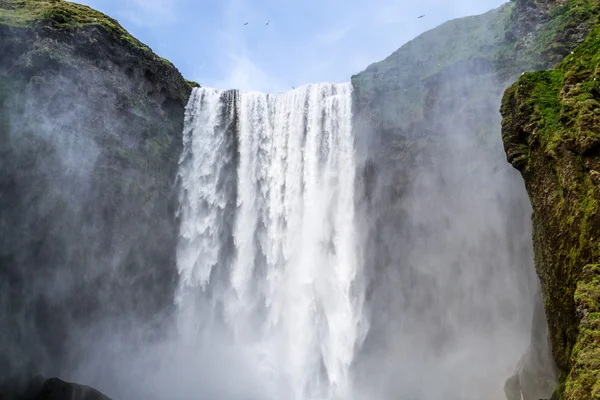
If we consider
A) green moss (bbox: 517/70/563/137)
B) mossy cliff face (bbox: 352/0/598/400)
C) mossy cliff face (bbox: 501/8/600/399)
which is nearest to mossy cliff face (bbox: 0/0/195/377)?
mossy cliff face (bbox: 352/0/598/400)

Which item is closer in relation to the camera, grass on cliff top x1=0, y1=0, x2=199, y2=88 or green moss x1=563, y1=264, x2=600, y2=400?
green moss x1=563, y1=264, x2=600, y2=400

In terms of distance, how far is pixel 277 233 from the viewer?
26406 mm

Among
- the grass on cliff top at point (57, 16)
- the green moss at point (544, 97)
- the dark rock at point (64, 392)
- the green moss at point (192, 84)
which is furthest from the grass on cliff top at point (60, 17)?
the green moss at point (544, 97)

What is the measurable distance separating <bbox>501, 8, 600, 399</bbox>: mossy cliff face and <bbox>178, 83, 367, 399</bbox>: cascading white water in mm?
13184

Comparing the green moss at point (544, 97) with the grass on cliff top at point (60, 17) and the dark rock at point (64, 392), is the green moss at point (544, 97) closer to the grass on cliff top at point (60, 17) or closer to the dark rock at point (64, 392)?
the dark rock at point (64, 392)

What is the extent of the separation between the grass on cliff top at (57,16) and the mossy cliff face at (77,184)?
7 centimetres

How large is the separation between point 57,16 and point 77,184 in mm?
8934

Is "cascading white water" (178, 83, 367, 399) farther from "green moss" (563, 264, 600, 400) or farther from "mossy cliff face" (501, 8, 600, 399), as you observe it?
"green moss" (563, 264, 600, 400)

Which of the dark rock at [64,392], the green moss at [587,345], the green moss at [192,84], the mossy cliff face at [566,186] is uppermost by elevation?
the green moss at [192,84]

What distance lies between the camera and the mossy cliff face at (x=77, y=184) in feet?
63.7

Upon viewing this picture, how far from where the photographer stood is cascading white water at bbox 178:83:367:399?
79.2 ft

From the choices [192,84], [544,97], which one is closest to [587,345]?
[544,97]

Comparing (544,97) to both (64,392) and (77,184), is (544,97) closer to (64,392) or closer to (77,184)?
(64,392)

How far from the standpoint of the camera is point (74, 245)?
69.3 feet
